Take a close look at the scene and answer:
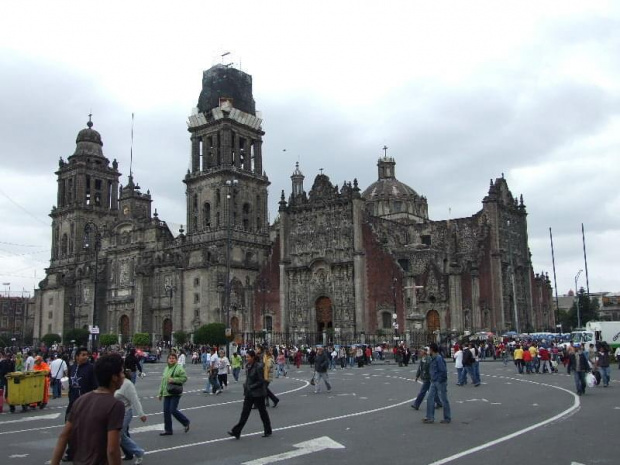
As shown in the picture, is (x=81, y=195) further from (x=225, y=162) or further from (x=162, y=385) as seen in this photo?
(x=162, y=385)

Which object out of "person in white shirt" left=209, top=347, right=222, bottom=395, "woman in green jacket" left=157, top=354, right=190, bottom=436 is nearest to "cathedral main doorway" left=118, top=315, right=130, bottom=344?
"person in white shirt" left=209, top=347, right=222, bottom=395

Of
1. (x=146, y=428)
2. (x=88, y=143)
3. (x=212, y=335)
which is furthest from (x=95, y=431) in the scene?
(x=88, y=143)

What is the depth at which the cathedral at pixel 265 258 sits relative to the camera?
63281 millimetres

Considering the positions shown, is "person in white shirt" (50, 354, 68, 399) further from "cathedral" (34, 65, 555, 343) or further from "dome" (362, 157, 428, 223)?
"dome" (362, 157, 428, 223)

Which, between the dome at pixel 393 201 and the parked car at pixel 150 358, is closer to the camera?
the parked car at pixel 150 358

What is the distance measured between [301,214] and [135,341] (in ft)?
70.2

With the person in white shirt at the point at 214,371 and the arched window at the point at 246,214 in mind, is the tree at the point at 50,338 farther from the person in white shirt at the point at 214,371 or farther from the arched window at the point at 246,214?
the person in white shirt at the point at 214,371

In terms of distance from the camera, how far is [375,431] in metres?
13.3

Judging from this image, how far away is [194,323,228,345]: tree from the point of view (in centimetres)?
6431

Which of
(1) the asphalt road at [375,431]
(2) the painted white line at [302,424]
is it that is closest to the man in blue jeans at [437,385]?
(1) the asphalt road at [375,431]

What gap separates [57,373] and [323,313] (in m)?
45.8

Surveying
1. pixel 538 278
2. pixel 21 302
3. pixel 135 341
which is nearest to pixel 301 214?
pixel 135 341

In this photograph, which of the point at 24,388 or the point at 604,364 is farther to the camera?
the point at 604,364

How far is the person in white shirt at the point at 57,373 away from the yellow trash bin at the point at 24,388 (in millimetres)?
2621
